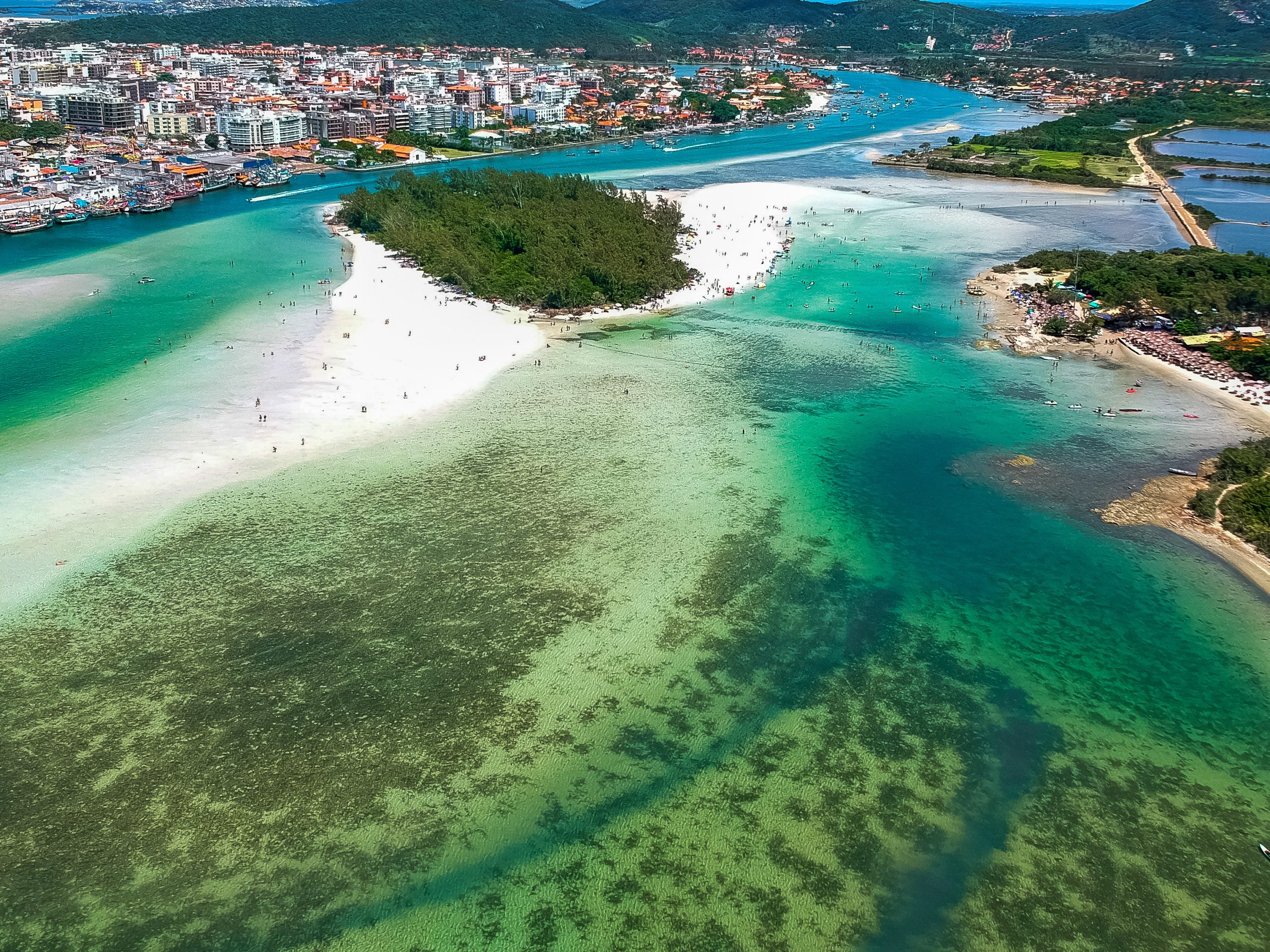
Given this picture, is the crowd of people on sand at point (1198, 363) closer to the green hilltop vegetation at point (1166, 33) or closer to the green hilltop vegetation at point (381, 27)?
the green hilltop vegetation at point (381, 27)

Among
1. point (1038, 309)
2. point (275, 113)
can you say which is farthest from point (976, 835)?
point (275, 113)

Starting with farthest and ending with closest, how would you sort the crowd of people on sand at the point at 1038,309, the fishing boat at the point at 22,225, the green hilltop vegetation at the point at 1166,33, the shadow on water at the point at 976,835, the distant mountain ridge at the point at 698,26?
the green hilltop vegetation at the point at 1166,33 → the distant mountain ridge at the point at 698,26 → the fishing boat at the point at 22,225 → the crowd of people on sand at the point at 1038,309 → the shadow on water at the point at 976,835

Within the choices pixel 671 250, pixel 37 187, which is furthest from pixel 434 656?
pixel 37 187

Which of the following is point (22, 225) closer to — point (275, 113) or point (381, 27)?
point (275, 113)

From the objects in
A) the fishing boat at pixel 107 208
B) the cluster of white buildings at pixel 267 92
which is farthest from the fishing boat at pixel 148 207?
the cluster of white buildings at pixel 267 92

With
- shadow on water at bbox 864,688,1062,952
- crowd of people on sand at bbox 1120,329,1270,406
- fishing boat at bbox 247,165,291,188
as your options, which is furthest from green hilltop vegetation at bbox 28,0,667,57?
shadow on water at bbox 864,688,1062,952

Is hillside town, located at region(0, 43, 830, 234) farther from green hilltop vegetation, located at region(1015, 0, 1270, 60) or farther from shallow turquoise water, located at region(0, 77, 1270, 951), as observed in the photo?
green hilltop vegetation, located at region(1015, 0, 1270, 60)
